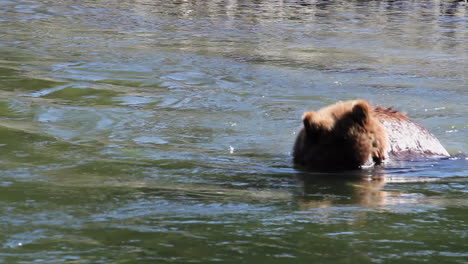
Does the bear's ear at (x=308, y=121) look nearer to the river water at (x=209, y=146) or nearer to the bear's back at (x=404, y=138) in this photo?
the river water at (x=209, y=146)

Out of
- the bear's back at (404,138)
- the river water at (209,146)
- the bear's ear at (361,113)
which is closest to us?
the river water at (209,146)

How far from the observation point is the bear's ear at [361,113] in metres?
6.64

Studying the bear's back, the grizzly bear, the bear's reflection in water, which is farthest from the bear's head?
the bear's back

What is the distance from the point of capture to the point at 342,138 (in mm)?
6734

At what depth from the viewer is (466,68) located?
15.3 meters

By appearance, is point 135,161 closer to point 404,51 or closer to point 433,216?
point 433,216

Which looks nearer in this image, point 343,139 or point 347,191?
point 347,191

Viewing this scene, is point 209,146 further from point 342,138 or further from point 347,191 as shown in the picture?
point 347,191

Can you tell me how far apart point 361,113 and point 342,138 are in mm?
233

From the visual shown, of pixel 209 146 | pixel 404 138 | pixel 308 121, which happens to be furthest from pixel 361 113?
pixel 209 146

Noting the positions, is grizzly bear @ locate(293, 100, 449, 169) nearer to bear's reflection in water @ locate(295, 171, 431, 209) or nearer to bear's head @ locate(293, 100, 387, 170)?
bear's head @ locate(293, 100, 387, 170)

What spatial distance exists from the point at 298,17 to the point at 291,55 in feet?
27.6

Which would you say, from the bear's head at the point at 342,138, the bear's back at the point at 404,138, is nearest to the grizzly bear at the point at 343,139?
the bear's head at the point at 342,138

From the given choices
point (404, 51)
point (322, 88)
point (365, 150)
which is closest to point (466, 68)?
point (404, 51)
